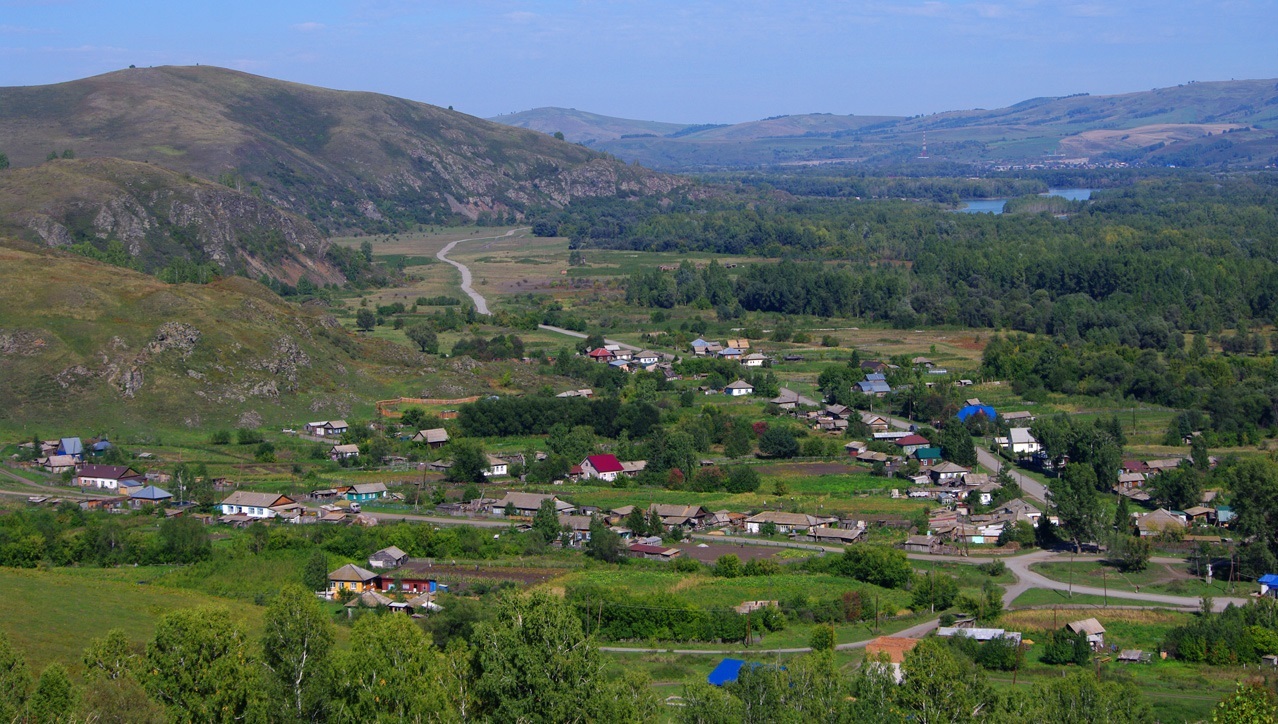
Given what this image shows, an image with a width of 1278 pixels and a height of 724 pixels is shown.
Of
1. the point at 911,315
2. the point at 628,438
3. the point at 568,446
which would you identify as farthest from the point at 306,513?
the point at 911,315

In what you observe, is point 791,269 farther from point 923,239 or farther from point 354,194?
point 354,194

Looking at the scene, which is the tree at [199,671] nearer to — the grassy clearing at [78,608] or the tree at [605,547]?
the grassy clearing at [78,608]

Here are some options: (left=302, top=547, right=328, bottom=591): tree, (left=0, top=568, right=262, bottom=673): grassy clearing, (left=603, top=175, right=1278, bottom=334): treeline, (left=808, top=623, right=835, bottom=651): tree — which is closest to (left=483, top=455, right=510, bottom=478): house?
(left=302, top=547, right=328, bottom=591): tree

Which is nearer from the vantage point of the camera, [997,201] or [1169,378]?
[1169,378]

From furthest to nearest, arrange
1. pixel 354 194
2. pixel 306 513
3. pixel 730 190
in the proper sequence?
pixel 730 190, pixel 354 194, pixel 306 513

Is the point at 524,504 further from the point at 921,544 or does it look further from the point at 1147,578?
the point at 1147,578

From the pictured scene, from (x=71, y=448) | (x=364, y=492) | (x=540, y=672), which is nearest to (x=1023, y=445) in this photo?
(x=364, y=492)

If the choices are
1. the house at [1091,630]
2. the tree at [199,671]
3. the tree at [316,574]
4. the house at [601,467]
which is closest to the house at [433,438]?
the house at [601,467]
